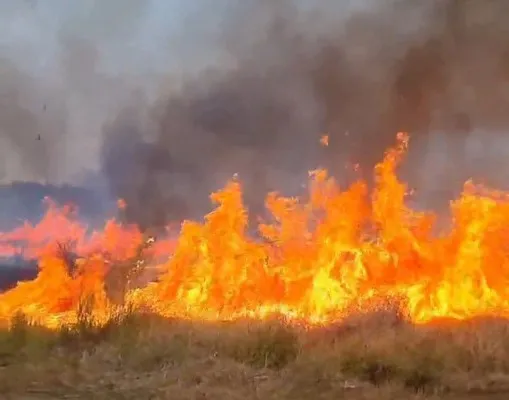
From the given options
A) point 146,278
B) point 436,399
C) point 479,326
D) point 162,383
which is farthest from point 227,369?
point 146,278

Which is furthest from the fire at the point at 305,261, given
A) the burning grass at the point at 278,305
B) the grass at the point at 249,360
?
the grass at the point at 249,360

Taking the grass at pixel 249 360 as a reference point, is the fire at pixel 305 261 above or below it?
above

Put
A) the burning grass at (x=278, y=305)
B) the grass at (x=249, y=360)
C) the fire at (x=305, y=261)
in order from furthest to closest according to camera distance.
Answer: the fire at (x=305, y=261) → the burning grass at (x=278, y=305) → the grass at (x=249, y=360)

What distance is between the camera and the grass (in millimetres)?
8453

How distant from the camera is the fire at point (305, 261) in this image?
14539mm

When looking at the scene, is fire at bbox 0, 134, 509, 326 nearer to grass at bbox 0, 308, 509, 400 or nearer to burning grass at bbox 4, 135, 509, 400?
burning grass at bbox 4, 135, 509, 400

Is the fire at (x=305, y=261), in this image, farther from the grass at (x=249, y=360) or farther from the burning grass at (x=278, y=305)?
the grass at (x=249, y=360)

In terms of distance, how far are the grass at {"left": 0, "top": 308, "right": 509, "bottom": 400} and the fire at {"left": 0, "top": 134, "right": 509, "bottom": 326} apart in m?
2.29

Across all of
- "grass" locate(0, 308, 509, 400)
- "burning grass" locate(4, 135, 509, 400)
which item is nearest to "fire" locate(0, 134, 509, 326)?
"burning grass" locate(4, 135, 509, 400)

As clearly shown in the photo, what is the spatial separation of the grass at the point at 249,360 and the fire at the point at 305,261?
2288 mm

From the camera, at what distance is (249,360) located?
9.83 m

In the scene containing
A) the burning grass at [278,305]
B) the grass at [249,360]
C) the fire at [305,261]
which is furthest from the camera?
the fire at [305,261]

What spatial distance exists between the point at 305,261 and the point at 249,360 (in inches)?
252

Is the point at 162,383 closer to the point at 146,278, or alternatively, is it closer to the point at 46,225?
the point at 146,278
